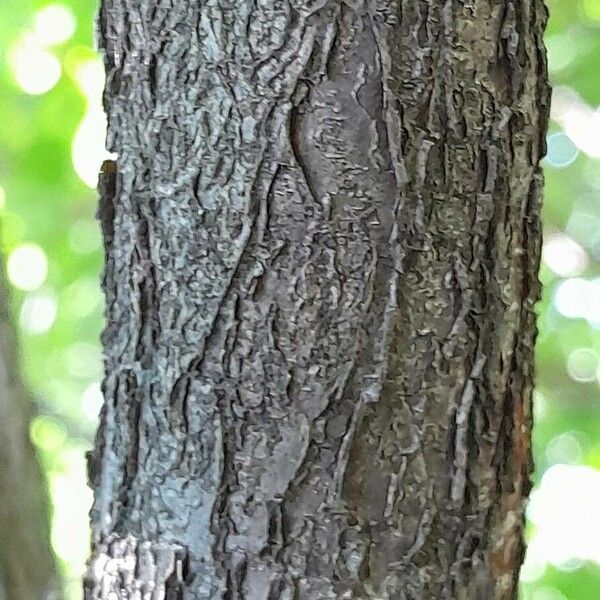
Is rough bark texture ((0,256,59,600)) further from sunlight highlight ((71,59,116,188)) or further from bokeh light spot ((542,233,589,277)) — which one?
bokeh light spot ((542,233,589,277))

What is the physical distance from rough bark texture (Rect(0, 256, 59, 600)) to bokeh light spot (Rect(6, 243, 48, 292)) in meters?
0.59

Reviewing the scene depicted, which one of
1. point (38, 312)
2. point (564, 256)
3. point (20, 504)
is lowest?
point (20, 504)

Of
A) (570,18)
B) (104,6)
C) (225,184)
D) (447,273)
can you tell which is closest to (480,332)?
(447,273)

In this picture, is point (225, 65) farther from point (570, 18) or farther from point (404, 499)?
point (570, 18)

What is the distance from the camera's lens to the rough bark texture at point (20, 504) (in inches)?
50.0

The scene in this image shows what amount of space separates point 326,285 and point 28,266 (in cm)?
140

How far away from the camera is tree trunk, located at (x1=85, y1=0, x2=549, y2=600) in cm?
67

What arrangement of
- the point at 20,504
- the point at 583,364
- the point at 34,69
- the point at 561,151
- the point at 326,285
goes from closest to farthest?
1. the point at 326,285
2. the point at 20,504
3. the point at 34,69
4. the point at 561,151
5. the point at 583,364

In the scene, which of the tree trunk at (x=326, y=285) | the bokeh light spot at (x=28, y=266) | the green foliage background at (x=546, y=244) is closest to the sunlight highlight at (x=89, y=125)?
the green foliage background at (x=546, y=244)

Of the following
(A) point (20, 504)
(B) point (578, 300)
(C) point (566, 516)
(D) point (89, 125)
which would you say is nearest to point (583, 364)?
(B) point (578, 300)

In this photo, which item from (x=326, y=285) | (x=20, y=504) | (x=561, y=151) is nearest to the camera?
(x=326, y=285)

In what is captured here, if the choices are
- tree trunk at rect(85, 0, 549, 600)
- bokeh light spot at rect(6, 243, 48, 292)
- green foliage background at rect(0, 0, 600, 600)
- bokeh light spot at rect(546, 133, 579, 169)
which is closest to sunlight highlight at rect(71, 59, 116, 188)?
green foliage background at rect(0, 0, 600, 600)

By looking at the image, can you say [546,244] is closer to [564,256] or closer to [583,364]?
[564,256]

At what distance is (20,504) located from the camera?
1.29 meters
